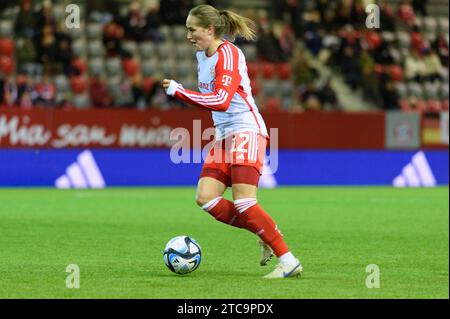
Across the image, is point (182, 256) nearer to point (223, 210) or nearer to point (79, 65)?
point (223, 210)

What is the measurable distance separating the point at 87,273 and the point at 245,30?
235 centimetres

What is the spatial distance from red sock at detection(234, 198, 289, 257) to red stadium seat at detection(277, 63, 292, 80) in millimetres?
18993

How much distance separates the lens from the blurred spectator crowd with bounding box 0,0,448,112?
77.5 ft

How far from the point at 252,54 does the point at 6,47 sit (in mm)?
6786

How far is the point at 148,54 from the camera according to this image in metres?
26.4

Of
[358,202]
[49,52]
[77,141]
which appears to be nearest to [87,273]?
[358,202]

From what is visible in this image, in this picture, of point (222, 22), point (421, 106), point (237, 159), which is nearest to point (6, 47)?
point (421, 106)

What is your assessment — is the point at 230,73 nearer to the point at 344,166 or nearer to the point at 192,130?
the point at 192,130

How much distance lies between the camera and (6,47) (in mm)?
23734

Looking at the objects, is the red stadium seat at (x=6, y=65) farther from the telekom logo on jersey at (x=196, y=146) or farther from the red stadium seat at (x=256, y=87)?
the red stadium seat at (x=256, y=87)

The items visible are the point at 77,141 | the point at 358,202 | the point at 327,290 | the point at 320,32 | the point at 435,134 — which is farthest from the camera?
the point at 320,32

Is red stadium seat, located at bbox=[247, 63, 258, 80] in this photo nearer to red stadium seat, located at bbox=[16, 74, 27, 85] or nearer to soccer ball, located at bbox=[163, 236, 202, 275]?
red stadium seat, located at bbox=[16, 74, 27, 85]

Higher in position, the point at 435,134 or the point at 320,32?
the point at 320,32

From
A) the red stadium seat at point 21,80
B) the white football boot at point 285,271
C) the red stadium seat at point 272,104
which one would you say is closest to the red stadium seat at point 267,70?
the red stadium seat at point 272,104
